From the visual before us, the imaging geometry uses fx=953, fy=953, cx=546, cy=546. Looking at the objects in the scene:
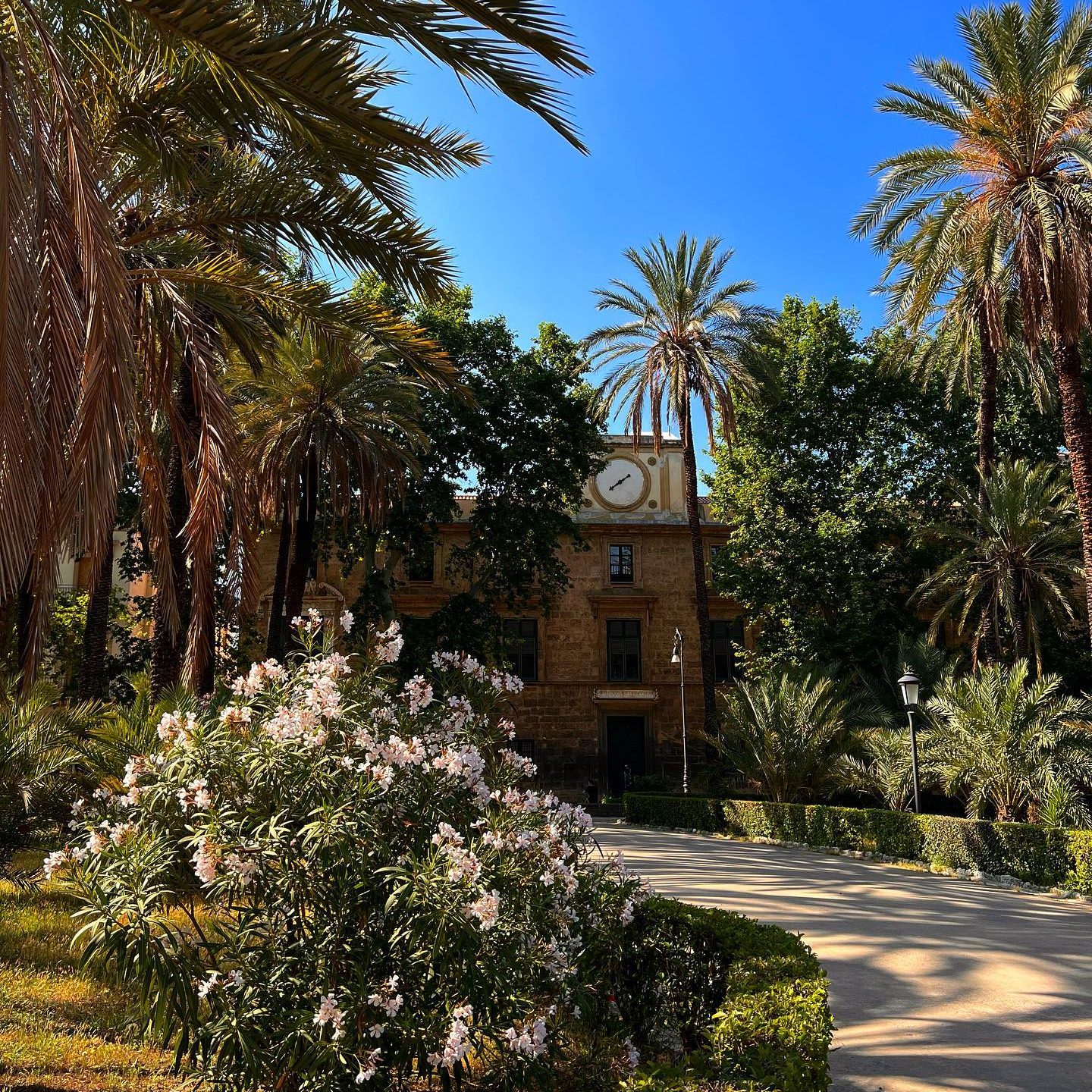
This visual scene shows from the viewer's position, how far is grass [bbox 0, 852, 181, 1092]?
457 centimetres

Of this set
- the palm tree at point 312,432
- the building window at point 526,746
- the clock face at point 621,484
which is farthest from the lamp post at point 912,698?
the clock face at point 621,484

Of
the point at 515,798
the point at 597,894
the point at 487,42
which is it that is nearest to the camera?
the point at 487,42

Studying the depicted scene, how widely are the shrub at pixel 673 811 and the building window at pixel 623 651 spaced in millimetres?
7739

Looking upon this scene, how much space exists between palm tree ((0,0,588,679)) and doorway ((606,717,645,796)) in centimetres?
2655

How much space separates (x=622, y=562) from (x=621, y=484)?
2.97m

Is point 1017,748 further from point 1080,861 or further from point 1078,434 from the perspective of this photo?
point 1078,434

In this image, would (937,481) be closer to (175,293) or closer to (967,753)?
(967,753)

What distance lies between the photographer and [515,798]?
4.48 meters

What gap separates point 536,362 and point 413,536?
218 inches

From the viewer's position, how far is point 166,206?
28.7ft

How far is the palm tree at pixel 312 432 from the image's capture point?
54.3ft

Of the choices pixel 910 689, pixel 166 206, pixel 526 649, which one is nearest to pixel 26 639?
pixel 166 206

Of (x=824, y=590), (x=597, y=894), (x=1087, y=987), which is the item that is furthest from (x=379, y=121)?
(x=824, y=590)

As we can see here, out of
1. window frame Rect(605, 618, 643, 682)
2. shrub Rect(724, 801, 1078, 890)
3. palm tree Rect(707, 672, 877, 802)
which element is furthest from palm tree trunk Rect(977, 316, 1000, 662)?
window frame Rect(605, 618, 643, 682)
